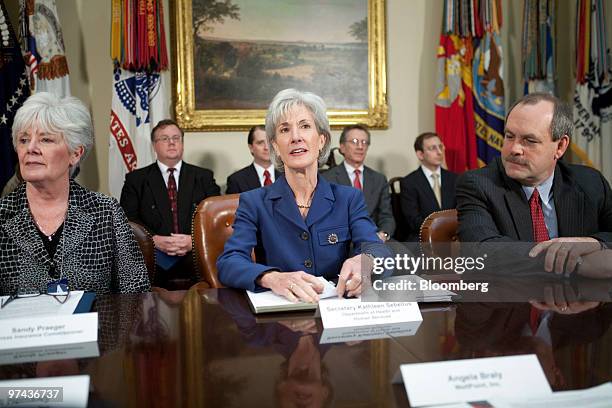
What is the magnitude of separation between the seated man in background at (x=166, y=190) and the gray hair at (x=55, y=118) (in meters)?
2.26

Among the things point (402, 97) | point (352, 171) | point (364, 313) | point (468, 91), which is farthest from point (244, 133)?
point (364, 313)

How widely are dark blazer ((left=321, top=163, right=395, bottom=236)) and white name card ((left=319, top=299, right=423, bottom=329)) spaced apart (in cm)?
343

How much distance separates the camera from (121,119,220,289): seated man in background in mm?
4277

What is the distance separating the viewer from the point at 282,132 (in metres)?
1.99

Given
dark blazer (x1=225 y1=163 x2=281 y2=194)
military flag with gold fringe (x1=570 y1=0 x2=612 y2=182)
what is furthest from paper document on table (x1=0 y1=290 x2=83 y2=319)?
military flag with gold fringe (x1=570 y1=0 x2=612 y2=182)

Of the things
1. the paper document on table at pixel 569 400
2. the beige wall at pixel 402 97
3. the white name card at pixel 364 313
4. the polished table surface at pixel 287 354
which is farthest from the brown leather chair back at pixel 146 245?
the beige wall at pixel 402 97

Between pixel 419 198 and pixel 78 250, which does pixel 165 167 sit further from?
pixel 78 250

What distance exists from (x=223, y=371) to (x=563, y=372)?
603 mm

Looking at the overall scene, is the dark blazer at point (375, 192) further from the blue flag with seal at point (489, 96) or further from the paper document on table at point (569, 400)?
the paper document on table at point (569, 400)

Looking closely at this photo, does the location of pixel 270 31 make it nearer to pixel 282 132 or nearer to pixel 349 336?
pixel 282 132

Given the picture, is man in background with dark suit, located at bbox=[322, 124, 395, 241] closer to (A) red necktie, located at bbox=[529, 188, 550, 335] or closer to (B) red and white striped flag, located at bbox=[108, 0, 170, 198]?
(B) red and white striped flag, located at bbox=[108, 0, 170, 198]

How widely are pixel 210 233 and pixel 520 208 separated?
48.2 inches

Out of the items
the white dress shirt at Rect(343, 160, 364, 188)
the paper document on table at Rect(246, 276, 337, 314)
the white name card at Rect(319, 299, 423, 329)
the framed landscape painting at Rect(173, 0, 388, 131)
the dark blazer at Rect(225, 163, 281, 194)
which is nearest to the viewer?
the white name card at Rect(319, 299, 423, 329)

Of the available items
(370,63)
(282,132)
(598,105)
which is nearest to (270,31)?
(370,63)
